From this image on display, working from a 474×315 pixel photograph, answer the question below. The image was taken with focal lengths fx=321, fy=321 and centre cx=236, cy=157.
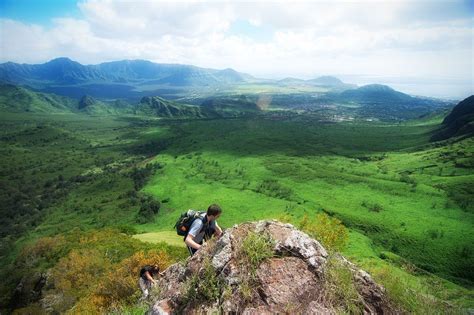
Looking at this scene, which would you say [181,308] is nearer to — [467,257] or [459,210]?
[467,257]

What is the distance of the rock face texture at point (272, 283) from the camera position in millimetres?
10789

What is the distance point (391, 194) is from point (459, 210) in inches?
927

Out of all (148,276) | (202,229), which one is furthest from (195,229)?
(148,276)

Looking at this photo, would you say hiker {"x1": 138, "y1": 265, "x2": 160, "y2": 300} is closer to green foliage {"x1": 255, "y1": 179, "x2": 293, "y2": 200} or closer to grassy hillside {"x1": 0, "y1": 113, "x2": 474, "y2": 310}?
grassy hillside {"x1": 0, "y1": 113, "x2": 474, "y2": 310}

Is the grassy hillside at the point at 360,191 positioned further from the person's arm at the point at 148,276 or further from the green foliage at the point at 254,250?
the green foliage at the point at 254,250

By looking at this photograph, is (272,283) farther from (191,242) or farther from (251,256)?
(191,242)

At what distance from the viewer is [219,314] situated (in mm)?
10414

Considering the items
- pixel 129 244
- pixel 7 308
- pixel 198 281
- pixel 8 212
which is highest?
pixel 198 281

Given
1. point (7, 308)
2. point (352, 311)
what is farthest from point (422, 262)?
point (7, 308)

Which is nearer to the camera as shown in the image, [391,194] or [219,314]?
[219,314]

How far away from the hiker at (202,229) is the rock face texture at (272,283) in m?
1.29

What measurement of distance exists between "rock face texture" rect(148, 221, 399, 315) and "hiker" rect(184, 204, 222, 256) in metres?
1.29

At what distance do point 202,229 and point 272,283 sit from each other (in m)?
4.68

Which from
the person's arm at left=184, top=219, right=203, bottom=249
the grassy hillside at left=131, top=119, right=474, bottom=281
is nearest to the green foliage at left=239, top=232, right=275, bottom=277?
the person's arm at left=184, top=219, right=203, bottom=249
